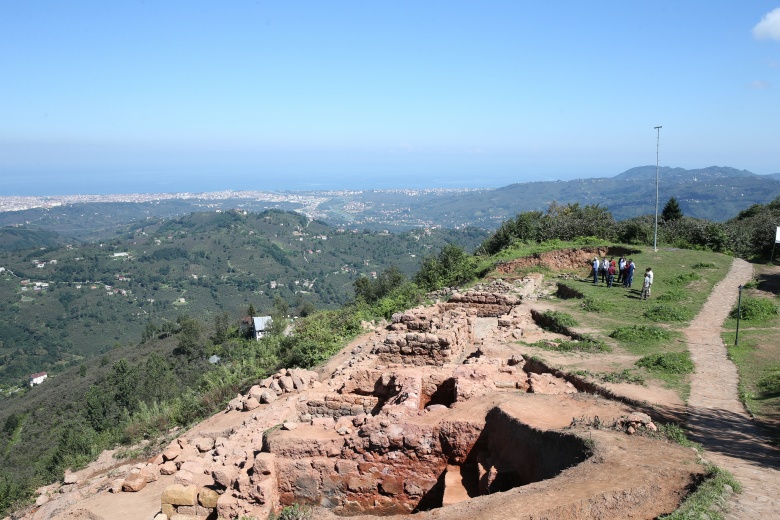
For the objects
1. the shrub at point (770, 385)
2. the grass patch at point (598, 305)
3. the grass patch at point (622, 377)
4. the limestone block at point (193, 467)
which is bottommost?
the limestone block at point (193, 467)

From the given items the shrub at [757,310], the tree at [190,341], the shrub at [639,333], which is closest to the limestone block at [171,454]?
the shrub at [639,333]

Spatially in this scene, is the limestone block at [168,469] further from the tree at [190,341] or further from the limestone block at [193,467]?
the tree at [190,341]

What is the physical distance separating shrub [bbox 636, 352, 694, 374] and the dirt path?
0.25 m

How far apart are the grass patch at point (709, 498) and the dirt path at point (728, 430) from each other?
0.12m

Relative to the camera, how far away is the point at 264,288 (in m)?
106

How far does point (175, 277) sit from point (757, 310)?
369 ft

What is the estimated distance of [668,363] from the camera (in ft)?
37.0

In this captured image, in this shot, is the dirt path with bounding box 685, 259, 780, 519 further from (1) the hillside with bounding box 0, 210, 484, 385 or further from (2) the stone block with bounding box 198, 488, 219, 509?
(1) the hillside with bounding box 0, 210, 484, 385

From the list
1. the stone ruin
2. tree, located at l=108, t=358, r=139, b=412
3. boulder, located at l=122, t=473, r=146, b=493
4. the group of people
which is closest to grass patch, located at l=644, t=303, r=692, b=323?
the group of people

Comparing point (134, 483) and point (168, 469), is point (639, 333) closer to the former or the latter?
point (168, 469)

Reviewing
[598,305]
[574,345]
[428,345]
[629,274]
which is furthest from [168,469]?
[629,274]

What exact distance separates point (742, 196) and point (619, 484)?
143 metres

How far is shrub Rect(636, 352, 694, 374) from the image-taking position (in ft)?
36.4

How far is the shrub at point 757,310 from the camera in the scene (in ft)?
48.1
